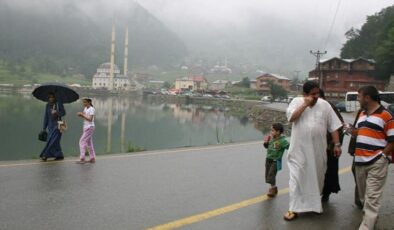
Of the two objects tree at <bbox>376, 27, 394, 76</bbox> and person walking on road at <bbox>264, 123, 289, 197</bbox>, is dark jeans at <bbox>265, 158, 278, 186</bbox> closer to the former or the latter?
person walking on road at <bbox>264, 123, 289, 197</bbox>

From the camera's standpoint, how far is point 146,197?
18.3 ft

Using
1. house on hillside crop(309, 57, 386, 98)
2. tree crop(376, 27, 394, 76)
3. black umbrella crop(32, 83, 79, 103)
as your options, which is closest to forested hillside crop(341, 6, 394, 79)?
tree crop(376, 27, 394, 76)

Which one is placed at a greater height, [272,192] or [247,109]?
[272,192]

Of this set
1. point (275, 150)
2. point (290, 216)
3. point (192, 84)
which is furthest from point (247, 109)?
point (192, 84)

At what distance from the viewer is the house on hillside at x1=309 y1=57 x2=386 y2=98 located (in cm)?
6488

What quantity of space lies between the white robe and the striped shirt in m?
0.39

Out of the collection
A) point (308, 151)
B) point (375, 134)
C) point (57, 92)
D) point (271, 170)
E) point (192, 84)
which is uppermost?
point (192, 84)

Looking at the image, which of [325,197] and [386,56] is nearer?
[325,197]

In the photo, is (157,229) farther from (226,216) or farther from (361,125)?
(361,125)

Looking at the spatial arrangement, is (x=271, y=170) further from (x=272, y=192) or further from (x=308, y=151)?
(x=308, y=151)

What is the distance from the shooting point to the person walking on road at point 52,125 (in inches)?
331

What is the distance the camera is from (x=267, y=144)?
18.7 ft

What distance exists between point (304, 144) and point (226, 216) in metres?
1.21

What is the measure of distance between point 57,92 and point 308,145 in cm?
585
